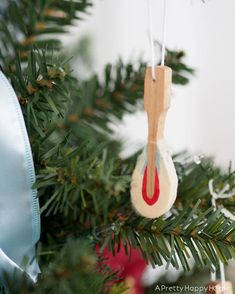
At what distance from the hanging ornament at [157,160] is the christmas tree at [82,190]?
1cm

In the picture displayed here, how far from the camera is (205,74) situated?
0.91m

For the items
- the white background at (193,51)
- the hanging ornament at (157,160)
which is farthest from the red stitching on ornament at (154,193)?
the white background at (193,51)

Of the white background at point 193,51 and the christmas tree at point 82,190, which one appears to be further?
the white background at point 193,51

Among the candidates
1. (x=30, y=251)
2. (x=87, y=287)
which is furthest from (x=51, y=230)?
(x=87, y=287)

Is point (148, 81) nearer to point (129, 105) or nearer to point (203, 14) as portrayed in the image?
point (129, 105)

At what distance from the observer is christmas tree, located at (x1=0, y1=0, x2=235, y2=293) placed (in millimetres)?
248

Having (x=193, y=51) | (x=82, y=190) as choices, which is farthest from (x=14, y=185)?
(x=193, y=51)

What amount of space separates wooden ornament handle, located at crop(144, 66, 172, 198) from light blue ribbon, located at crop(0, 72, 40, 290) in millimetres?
69

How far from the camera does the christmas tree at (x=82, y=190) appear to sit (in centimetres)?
25

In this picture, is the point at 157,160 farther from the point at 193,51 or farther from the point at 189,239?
the point at 193,51

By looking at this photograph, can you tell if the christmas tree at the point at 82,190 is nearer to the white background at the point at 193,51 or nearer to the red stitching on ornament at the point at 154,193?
the red stitching on ornament at the point at 154,193

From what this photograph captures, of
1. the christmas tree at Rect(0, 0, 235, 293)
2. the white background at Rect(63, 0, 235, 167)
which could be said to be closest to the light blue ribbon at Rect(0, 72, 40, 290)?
the christmas tree at Rect(0, 0, 235, 293)

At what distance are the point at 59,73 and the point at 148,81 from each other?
0.17ft

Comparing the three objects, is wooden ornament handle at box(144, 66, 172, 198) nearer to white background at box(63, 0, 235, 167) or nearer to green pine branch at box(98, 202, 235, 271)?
green pine branch at box(98, 202, 235, 271)
